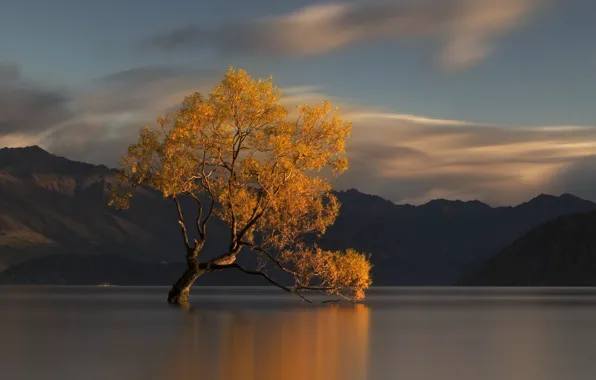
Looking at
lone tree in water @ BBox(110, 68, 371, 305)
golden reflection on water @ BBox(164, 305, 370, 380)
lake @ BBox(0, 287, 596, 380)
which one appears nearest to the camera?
golden reflection on water @ BBox(164, 305, 370, 380)

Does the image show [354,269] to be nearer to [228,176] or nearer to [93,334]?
[228,176]

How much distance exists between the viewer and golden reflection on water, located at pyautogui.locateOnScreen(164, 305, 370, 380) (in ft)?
112

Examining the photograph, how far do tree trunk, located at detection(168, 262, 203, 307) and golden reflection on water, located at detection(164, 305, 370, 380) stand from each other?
21878 millimetres

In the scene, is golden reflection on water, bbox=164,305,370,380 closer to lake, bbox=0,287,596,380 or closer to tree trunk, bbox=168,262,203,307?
lake, bbox=0,287,596,380

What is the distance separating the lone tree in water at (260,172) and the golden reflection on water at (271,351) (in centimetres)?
1502

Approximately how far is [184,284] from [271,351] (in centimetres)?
5369

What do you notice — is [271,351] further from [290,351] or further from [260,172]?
[260,172]

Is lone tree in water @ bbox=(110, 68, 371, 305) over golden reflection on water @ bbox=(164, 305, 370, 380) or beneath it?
over

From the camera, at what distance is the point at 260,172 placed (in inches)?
3231

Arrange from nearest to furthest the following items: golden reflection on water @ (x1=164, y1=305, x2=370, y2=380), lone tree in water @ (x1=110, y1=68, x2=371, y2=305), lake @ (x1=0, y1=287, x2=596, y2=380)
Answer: golden reflection on water @ (x1=164, y1=305, x2=370, y2=380) → lake @ (x1=0, y1=287, x2=596, y2=380) → lone tree in water @ (x1=110, y1=68, x2=371, y2=305)

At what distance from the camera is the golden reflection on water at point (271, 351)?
34.1 meters

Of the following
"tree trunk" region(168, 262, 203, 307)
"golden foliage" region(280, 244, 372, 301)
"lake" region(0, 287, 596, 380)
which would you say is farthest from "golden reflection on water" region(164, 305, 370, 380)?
"tree trunk" region(168, 262, 203, 307)

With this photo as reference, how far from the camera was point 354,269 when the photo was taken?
8131 centimetres

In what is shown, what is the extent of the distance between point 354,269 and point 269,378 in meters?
49.5
